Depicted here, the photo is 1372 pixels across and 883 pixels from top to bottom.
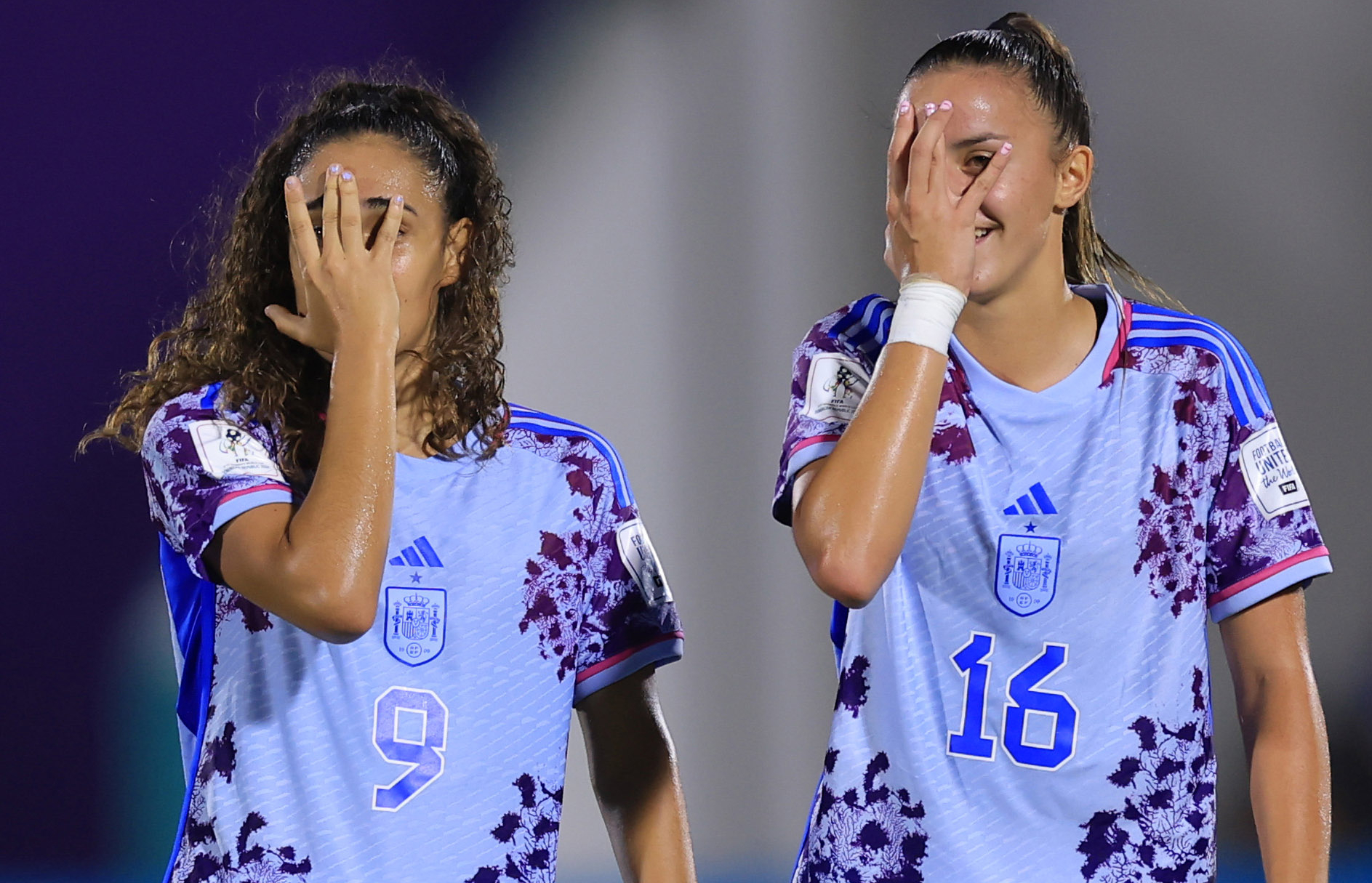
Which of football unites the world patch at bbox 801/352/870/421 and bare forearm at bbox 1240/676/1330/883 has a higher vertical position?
football unites the world patch at bbox 801/352/870/421

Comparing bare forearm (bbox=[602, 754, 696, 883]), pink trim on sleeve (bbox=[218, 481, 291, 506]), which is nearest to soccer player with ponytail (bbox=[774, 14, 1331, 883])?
bare forearm (bbox=[602, 754, 696, 883])

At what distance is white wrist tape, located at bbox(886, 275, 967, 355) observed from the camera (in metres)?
1.29

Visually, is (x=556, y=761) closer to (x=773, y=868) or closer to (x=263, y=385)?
(x=263, y=385)

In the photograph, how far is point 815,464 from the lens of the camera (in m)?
1.37

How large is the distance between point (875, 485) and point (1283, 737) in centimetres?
43

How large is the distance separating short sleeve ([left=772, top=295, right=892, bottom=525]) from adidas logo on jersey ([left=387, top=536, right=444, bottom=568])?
33 cm

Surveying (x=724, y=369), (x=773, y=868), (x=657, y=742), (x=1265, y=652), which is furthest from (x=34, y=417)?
(x=1265, y=652)

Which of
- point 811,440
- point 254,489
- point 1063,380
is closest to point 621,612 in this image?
point 811,440

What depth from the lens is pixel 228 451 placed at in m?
1.36

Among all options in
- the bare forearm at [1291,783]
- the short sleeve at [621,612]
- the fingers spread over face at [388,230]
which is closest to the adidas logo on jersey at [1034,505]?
the bare forearm at [1291,783]

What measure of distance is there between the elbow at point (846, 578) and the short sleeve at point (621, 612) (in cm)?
30

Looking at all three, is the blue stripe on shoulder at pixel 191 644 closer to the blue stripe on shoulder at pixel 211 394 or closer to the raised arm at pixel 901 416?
the blue stripe on shoulder at pixel 211 394

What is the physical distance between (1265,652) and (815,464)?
1.43ft

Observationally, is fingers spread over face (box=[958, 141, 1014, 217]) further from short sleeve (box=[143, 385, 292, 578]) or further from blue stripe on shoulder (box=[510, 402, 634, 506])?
short sleeve (box=[143, 385, 292, 578])
